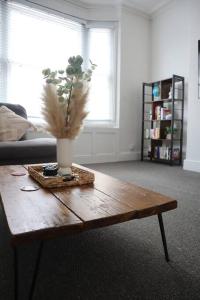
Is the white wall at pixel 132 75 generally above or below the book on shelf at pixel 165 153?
above

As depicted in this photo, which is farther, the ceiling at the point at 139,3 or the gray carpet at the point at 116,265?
the ceiling at the point at 139,3

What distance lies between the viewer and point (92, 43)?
4137mm

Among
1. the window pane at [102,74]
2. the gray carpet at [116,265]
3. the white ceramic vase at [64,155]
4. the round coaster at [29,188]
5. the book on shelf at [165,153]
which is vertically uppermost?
the window pane at [102,74]

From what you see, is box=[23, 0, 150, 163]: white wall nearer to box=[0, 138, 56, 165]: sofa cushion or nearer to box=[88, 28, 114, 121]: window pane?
box=[88, 28, 114, 121]: window pane

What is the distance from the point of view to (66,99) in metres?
1.11

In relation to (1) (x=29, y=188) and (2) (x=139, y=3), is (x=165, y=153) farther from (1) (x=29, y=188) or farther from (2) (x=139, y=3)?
(1) (x=29, y=188)

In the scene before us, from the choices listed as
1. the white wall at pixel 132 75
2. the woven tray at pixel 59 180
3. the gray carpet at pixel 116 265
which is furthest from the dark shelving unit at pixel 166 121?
the woven tray at pixel 59 180

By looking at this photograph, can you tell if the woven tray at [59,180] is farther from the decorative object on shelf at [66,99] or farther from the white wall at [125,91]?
the white wall at [125,91]

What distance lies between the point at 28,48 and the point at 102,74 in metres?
1.35

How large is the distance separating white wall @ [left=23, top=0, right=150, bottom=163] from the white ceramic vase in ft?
9.03

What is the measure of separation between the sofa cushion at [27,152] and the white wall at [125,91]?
180 cm

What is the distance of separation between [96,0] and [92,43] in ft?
2.21

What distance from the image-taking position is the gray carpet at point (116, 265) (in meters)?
0.82

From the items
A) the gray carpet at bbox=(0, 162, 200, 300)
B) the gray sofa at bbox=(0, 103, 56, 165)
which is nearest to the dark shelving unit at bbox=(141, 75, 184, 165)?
the gray sofa at bbox=(0, 103, 56, 165)
